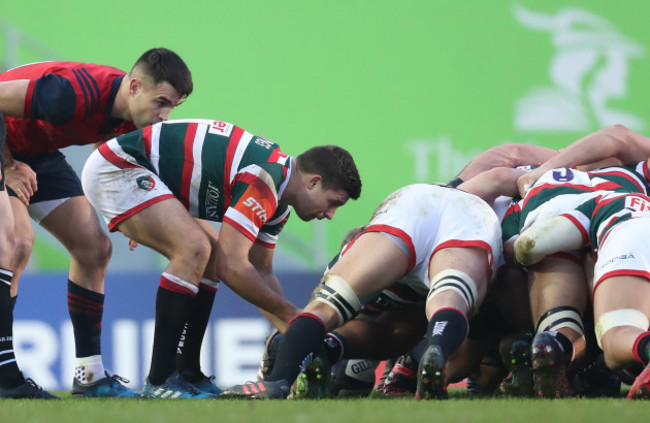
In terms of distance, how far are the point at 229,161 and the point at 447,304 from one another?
1.17 m

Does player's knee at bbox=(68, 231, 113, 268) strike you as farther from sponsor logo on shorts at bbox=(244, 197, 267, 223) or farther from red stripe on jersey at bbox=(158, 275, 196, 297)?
sponsor logo on shorts at bbox=(244, 197, 267, 223)

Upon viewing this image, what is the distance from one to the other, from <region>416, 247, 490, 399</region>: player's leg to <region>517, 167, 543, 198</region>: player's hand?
69 centimetres

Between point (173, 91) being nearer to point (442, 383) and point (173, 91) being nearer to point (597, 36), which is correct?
point (442, 383)

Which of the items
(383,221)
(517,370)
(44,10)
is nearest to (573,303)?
(517,370)

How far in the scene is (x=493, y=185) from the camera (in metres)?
4.62

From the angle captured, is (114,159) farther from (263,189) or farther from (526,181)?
(526,181)

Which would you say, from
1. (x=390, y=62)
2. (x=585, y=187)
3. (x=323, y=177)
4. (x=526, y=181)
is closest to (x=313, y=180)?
(x=323, y=177)

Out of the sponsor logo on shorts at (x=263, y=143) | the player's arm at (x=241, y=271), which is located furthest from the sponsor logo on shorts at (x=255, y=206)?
the sponsor logo on shorts at (x=263, y=143)

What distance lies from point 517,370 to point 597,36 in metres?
7.12

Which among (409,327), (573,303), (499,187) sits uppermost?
(499,187)

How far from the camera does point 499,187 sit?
463cm

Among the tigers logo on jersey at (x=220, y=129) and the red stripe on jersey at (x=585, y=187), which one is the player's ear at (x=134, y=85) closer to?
the tigers logo on jersey at (x=220, y=129)

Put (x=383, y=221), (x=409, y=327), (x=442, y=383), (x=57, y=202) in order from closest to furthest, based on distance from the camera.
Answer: (x=442, y=383) < (x=383, y=221) < (x=409, y=327) < (x=57, y=202)
